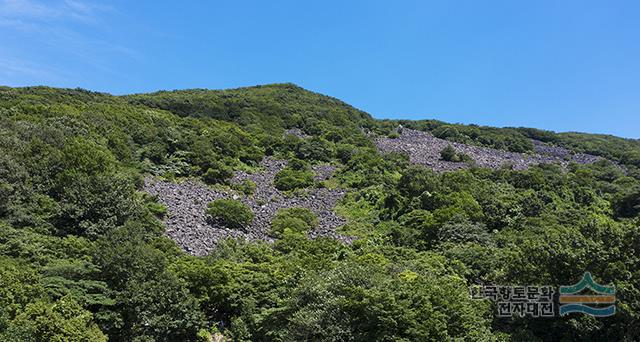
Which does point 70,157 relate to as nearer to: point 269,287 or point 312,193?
point 269,287

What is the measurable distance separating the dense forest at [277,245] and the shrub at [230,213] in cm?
8

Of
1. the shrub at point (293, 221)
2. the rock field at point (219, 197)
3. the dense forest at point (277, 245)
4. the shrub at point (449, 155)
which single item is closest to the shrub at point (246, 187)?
the dense forest at point (277, 245)

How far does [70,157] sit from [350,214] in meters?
18.1

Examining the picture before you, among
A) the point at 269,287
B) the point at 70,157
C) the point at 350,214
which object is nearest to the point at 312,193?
the point at 350,214

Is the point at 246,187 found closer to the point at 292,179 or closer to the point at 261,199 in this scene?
the point at 261,199

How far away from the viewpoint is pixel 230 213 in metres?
32.2

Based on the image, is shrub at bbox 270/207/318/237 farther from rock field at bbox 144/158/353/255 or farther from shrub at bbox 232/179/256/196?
shrub at bbox 232/179/256/196

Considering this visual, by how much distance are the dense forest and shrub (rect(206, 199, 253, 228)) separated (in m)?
0.08

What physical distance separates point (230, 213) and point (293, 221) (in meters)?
3.82

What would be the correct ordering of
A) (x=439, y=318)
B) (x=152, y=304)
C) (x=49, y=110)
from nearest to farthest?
(x=439, y=318) < (x=152, y=304) < (x=49, y=110)

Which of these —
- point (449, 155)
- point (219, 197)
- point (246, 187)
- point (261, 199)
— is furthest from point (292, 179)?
point (449, 155)

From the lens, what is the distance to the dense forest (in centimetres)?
1561

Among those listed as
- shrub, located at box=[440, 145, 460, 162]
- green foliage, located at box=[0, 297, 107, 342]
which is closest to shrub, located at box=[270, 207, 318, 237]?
green foliage, located at box=[0, 297, 107, 342]

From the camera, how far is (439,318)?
597 inches
